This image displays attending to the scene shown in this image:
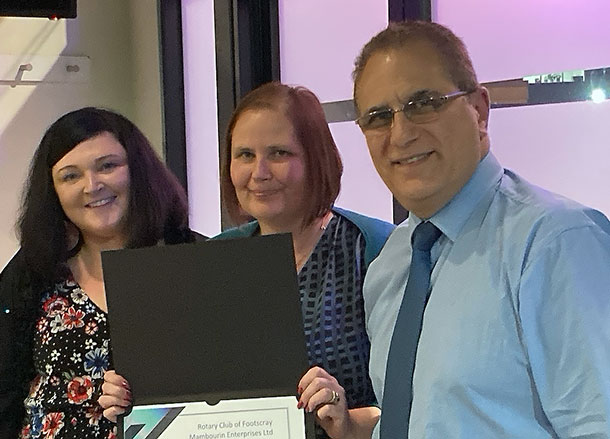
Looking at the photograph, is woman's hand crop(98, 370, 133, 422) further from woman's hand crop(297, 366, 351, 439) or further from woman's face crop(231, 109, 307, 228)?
woman's face crop(231, 109, 307, 228)

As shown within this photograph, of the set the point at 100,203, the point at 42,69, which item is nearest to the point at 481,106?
the point at 100,203

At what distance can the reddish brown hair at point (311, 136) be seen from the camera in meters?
1.70

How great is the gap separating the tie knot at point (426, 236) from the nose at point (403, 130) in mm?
147

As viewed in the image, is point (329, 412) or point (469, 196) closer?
point (469, 196)

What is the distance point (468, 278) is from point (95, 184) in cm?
96

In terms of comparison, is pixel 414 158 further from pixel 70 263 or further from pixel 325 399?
pixel 70 263

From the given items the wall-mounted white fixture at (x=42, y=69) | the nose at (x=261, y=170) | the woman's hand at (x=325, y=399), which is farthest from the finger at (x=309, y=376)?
the wall-mounted white fixture at (x=42, y=69)

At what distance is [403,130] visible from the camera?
1.19 meters

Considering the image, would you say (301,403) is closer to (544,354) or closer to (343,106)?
(544,354)

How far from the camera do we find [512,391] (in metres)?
1.06

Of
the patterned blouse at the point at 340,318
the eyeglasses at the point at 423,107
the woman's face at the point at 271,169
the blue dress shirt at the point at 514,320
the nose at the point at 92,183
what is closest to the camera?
the blue dress shirt at the point at 514,320

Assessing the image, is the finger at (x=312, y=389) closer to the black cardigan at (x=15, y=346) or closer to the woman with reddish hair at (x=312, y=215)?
the woman with reddish hair at (x=312, y=215)

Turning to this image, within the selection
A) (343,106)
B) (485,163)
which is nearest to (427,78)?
(485,163)

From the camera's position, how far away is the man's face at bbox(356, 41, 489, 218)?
1.18 metres
